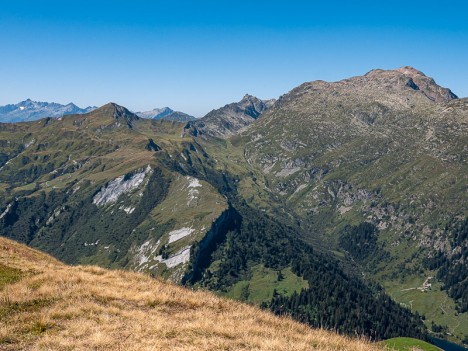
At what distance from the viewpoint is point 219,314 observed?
20.7 meters

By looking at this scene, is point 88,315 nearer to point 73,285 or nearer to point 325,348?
point 73,285

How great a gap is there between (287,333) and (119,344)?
7573mm

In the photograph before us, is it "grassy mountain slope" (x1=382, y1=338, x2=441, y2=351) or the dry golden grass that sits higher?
the dry golden grass

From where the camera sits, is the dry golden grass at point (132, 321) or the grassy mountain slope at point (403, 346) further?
the grassy mountain slope at point (403, 346)

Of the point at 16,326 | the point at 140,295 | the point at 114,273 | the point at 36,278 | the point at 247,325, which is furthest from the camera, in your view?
the point at 114,273

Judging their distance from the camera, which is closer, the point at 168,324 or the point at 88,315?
the point at 168,324

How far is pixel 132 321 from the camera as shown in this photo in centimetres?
1852

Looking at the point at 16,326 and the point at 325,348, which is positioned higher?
the point at 325,348

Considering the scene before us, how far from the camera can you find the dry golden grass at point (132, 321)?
15.9m

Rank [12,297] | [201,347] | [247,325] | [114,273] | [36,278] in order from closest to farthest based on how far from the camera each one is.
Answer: [201,347]
[247,325]
[12,297]
[36,278]
[114,273]

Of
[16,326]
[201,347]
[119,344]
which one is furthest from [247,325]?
[16,326]

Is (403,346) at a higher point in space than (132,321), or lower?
lower

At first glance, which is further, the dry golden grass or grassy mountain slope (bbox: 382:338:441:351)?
grassy mountain slope (bbox: 382:338:441:351)

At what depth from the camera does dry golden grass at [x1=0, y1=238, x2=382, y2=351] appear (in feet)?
52.2
